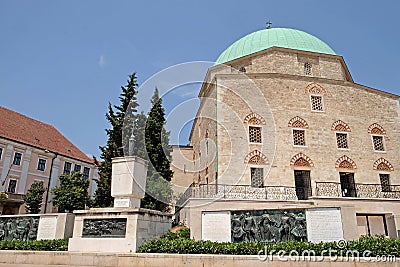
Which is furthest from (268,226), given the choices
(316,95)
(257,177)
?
(316,95)

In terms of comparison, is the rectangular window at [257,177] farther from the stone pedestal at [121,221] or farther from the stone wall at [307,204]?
the stone pedestal at [121,221]

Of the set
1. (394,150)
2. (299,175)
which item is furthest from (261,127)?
(394,150)

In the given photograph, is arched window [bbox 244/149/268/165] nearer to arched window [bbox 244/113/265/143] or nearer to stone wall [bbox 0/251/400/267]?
arched window [bbox 244/113/265/143]

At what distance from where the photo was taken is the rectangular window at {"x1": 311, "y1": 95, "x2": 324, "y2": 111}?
19.5 meters

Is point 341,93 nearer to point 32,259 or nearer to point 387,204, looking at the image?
point 387,204

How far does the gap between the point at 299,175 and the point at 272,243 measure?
36.3 feet

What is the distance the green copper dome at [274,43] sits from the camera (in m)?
21.9

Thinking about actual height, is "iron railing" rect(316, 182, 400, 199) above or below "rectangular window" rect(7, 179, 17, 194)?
below

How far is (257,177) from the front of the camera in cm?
1712

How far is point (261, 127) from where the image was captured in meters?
18.1

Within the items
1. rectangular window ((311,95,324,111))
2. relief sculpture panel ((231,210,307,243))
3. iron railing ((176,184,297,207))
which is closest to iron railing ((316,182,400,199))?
iron railing ((176,184,297,207))

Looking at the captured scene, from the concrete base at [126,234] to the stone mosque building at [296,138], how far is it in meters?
5.28

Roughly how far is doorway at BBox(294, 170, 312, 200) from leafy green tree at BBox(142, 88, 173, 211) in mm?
7614

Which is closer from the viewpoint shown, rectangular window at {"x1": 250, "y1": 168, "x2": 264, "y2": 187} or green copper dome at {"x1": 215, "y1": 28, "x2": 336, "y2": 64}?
rectangular window at {"x1": 250, "y1": 168, "x2": 264, "y2": 187}
